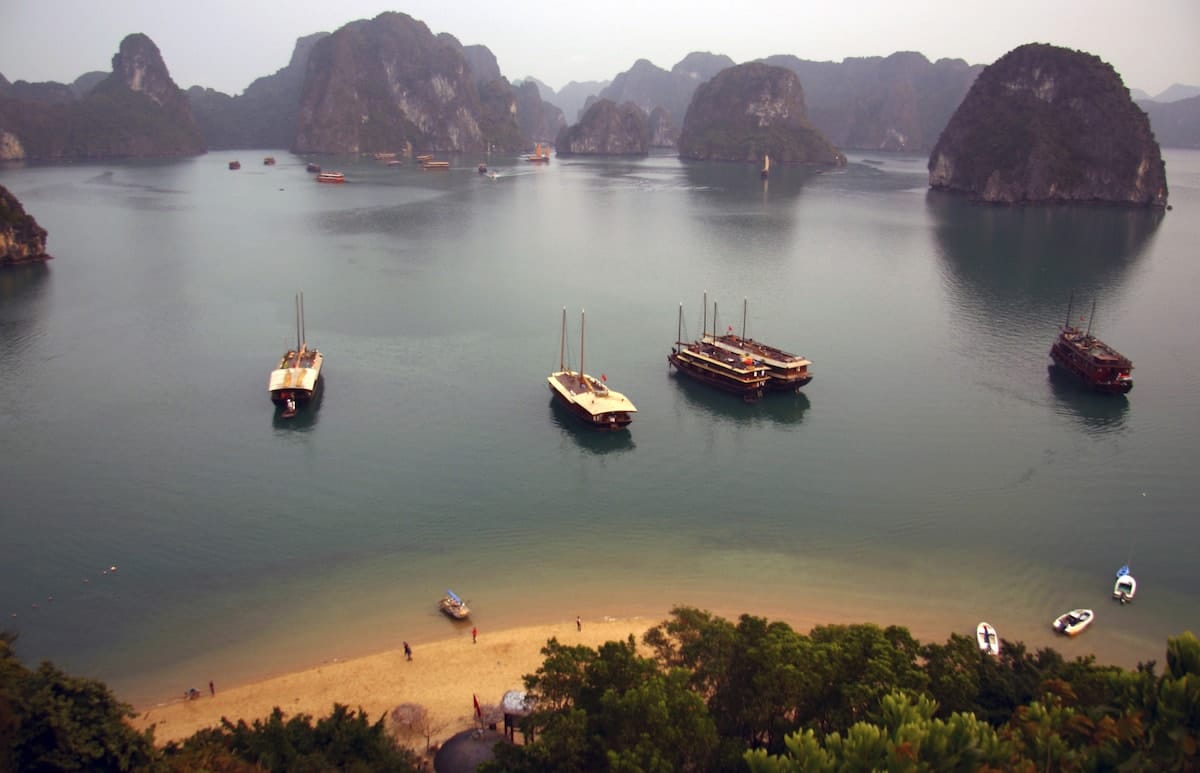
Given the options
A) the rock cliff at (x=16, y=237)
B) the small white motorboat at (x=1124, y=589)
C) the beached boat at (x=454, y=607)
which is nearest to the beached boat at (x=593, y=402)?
the beached boat at (x=454, y=607)

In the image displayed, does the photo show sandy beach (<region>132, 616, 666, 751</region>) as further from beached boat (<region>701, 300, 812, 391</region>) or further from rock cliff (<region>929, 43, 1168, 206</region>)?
rock cliff (<region>929, 43, 1168, 206</region>)

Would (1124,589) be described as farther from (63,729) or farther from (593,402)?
(63,729)

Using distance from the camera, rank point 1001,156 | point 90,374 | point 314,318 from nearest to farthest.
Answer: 1. point 90,374
2. point 314,318
3. point 1001,156

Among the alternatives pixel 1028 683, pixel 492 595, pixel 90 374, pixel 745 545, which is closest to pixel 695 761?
pixel 1028 683

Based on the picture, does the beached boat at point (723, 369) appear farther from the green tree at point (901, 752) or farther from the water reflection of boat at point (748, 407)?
the green tree at point (901, 752)

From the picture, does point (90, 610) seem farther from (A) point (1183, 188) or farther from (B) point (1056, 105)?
(A) point (1183, 188)


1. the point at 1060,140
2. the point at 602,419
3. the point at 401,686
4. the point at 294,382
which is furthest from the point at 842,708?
the point at 1060,140

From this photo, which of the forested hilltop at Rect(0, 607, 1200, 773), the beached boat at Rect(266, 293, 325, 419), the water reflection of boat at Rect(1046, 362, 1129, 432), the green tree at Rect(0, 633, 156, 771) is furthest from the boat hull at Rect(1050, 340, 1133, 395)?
the green tree at Rect(0, 633, 156, 771)
